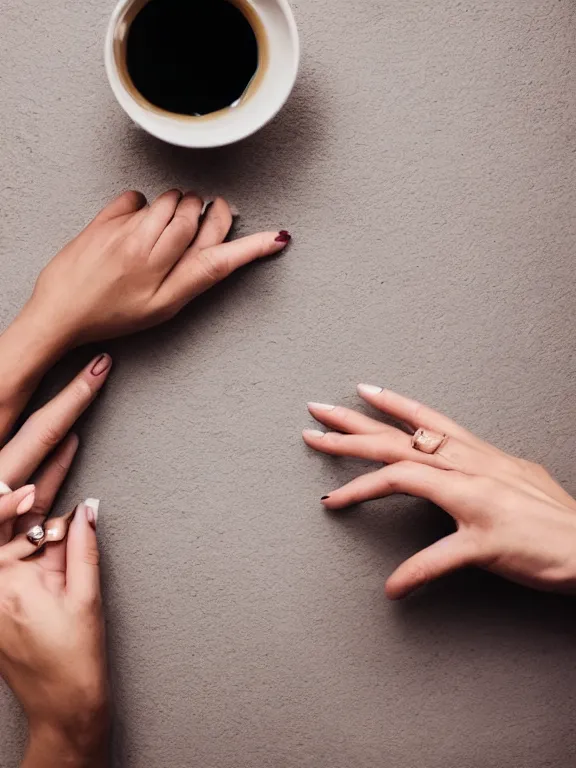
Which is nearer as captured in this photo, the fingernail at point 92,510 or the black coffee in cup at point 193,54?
the black coffee in cup at point 193,54

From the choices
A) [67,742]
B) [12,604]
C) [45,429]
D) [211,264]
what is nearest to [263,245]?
[211,264]

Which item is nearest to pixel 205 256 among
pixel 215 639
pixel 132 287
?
pixel 132 287

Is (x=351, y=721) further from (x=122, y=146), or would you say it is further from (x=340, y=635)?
(x=122, y=146)

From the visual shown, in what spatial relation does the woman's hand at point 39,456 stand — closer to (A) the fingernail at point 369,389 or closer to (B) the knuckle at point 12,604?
(B) the knuckle at point 12,604

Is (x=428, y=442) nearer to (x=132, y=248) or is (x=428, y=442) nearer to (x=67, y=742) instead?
(x=132, y=248)

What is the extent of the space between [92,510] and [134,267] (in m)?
0.29

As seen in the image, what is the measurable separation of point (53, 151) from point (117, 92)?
0.16 m

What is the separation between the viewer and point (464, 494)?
663mm

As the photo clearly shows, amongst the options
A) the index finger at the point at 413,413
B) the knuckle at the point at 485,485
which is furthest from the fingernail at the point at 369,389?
the knuckle at the point at 485,485

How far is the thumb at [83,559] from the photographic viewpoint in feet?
2.34

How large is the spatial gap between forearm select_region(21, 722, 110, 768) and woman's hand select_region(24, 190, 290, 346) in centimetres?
43

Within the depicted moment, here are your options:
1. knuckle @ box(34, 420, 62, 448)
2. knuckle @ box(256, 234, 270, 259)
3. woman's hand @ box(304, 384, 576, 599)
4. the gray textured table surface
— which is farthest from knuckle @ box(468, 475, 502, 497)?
knuckle @ box(34, 420, 62, 448)

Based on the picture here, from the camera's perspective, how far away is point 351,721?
77 cm

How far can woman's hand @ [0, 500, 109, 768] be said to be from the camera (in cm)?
70
